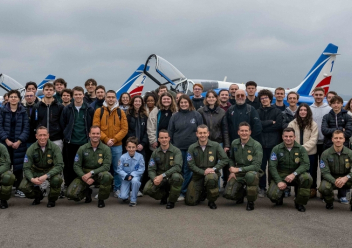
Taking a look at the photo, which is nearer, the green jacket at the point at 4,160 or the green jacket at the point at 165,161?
the green jacket at the point at 4,160

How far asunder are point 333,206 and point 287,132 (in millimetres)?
1335

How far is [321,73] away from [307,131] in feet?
42.7

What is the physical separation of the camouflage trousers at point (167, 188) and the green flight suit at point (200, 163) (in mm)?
246

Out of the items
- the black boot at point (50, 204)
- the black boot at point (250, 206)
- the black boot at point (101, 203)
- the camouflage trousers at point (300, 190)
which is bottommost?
the black boot at point (50, 204)

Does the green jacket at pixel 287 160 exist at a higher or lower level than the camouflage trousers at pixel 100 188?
higher

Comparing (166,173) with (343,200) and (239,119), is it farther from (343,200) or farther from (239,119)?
(343,200)

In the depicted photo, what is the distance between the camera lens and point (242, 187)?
560cm

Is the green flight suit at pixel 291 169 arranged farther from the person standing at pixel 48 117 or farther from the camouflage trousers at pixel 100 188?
the person standing at pixel 48 117

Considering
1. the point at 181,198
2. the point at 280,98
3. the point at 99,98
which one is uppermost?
the point at 280,98

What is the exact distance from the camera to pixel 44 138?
18.5 feet

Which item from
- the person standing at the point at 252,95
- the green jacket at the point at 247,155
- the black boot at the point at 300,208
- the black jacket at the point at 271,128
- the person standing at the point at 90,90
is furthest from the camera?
the person standing at the point at 90,90

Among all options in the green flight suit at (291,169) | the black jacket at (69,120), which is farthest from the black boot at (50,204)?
the green flight suit at (291,169)

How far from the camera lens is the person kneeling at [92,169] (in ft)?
18.0

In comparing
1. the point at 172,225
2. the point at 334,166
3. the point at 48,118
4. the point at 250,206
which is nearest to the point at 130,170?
the point at 172,225
